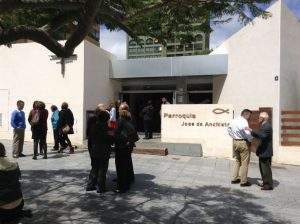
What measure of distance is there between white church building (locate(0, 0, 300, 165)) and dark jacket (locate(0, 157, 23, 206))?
33.1ft

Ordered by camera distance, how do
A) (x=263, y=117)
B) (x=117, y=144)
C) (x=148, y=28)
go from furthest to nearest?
(x=263, y=117)
(x=117, y=144)
(x=148, y=28)

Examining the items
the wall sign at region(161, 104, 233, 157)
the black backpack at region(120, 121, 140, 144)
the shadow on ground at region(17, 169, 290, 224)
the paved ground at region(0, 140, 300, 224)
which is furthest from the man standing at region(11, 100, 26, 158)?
the black backpack at region(120, 121, 140, 144)

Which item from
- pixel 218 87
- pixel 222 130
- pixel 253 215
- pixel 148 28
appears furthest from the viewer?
pixel 218 87

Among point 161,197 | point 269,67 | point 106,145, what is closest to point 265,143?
point 161,197

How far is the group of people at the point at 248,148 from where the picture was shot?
9.55m

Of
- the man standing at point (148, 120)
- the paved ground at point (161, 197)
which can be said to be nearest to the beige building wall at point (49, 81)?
the man standing at point (148, 120)

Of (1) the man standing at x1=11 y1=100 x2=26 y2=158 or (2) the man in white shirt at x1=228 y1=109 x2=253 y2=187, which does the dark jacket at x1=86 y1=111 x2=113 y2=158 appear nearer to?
(2) the man in white shirt at x1=228 y1=109 x2=253 y2=187

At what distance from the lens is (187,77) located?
61.8ft

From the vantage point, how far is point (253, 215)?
7.59 metres

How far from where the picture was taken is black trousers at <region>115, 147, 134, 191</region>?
8883mm

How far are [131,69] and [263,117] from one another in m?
9.33

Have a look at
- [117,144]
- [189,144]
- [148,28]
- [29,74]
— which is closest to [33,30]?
[148,28]

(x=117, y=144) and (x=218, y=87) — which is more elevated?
(x=218, y=87)

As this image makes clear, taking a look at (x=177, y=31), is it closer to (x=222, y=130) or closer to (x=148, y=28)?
(x=148, y=28)
